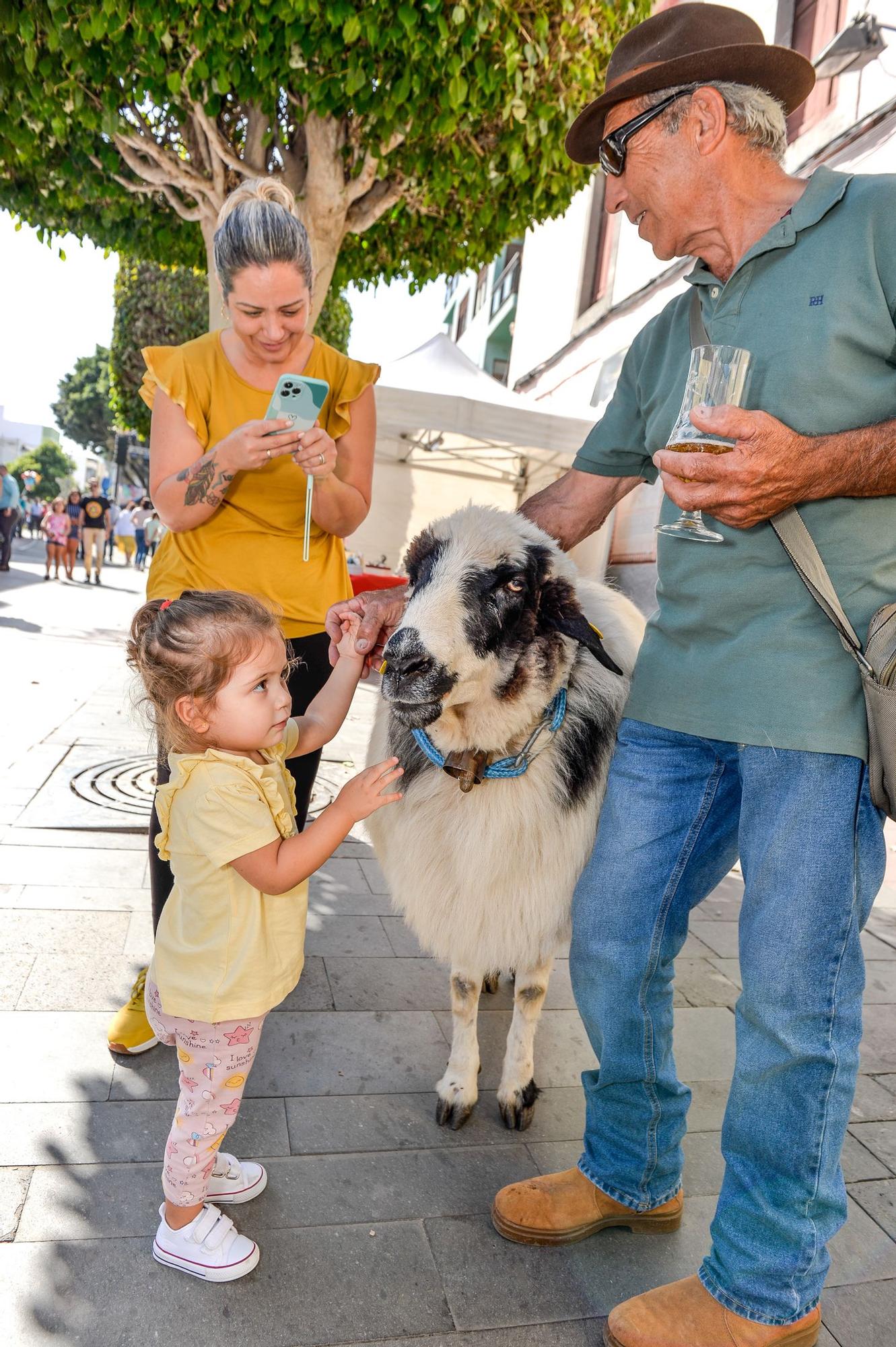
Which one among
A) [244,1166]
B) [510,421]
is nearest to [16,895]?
[244,1166]

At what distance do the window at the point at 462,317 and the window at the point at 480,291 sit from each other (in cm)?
174

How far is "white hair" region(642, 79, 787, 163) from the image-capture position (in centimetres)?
184

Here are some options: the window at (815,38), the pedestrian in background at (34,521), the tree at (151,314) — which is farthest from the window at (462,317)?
the window at (815,38)

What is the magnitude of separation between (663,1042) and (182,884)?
1.16m

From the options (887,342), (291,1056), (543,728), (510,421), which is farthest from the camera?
(510,421)

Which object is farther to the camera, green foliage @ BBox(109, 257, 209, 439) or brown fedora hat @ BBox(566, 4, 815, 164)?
green foliage @ BBox(109, 257, 209, 439)

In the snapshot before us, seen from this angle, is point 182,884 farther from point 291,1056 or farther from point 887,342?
point 887,342

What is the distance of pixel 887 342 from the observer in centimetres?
165

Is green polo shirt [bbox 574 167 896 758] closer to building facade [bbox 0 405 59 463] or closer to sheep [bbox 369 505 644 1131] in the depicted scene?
sheep [bbox 369 505 644 1131]

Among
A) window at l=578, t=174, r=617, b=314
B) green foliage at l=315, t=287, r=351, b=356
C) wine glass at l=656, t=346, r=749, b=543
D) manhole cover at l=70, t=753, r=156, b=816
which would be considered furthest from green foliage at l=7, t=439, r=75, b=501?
wine glass at l=656, t=346, r=749, b=543

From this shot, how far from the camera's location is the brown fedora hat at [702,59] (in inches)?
72.2

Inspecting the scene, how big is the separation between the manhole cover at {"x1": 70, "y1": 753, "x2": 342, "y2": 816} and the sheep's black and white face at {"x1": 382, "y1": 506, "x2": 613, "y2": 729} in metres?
2.35

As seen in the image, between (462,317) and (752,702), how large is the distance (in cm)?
3532

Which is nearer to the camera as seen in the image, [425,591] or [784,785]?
[784,785]
